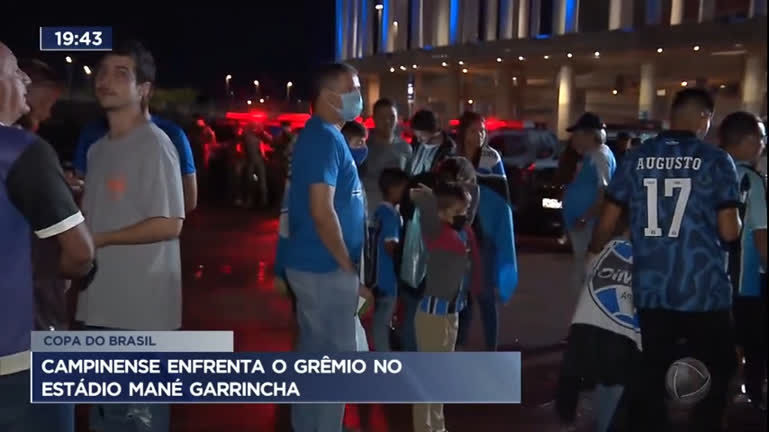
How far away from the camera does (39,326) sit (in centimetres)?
242

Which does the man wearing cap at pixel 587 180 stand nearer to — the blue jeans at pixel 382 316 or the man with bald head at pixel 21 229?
the blue jeans at pixel 382 316

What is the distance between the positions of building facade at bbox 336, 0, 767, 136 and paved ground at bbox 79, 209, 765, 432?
1.38m

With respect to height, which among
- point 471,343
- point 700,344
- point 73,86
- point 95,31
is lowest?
point 471,343

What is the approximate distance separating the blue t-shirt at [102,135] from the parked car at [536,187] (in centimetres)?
662

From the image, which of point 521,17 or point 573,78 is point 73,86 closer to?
point 521,17

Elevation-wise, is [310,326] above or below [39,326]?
below

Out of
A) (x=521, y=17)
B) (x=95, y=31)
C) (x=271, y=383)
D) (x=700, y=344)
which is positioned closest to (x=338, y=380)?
(x=271, y=383)

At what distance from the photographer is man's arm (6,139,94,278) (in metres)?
1.95

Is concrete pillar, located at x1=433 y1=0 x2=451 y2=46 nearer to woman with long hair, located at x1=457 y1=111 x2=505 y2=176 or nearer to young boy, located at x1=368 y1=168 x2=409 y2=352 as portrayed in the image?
young boy, located at x1=368 y1=168 x2=409 y2=352

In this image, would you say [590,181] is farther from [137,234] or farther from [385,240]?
[137,234]

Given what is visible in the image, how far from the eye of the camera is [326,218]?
2961 millimetres

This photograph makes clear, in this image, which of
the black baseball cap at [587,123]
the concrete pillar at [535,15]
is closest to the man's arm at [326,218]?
the concrete pillar at [535,15]

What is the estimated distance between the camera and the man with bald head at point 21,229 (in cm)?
196

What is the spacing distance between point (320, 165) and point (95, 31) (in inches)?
34.7
